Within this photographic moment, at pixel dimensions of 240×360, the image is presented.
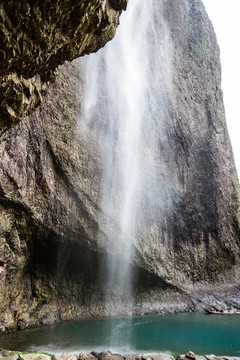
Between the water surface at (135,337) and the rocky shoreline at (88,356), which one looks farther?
the water surface at (135,337)

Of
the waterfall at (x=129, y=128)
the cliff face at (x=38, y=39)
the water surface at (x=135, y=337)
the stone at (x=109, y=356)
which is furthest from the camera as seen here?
the waterfall at (x=129, y=128)

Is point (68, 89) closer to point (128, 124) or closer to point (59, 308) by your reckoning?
point (128, 124)

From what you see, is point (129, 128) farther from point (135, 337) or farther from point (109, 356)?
point (109, 356)

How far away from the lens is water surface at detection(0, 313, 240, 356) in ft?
31.8

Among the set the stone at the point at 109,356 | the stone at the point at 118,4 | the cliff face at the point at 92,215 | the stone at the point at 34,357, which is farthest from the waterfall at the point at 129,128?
the stone at the point at 118,4

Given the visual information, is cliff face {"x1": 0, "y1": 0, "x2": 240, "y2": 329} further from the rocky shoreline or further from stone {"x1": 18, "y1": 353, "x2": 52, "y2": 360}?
stone {"x1": 18, "y1": 353, "x2": 52, "y2": 360}

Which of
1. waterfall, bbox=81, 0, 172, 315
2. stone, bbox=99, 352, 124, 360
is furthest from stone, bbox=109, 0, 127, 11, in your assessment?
waterfall, bbox=81, 0, 172, 315

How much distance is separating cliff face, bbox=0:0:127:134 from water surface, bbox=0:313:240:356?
26.5 ft

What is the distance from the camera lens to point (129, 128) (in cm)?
2056

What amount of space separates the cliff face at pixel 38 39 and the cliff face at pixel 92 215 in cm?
74

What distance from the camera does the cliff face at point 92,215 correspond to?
42.8 ft

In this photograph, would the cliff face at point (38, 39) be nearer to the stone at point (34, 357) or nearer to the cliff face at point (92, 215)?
the cliff face at point (92, 215)

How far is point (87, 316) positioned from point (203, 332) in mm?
6638

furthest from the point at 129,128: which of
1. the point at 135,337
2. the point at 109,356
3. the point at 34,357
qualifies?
the point at 34,357
